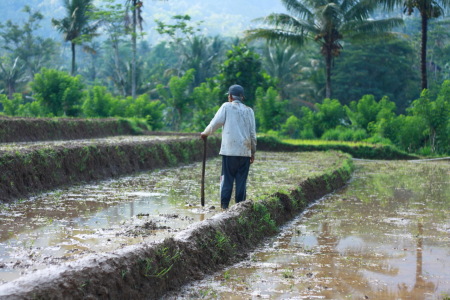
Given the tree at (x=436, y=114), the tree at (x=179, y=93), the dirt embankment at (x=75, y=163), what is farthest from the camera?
the tree at (x=179, y=93)

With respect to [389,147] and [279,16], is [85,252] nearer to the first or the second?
[389,147]

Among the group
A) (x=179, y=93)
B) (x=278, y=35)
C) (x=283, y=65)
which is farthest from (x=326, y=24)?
(x=283, y=65)

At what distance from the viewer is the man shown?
6961 mm

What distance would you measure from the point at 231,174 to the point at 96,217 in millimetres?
1610

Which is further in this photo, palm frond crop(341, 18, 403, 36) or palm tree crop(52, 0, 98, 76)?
palm tree crop(52, 0, 98, 76)

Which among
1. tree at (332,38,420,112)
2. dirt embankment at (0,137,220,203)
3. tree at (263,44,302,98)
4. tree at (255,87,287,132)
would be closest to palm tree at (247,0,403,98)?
tree at (255,87,287,132)

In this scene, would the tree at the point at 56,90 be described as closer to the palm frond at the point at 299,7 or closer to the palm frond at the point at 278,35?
the palm frond at the point at 278,35

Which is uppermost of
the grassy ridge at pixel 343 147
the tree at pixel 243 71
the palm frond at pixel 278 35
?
the palm frond at pixel 278 35

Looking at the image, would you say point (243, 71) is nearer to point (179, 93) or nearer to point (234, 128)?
point (179, 93)

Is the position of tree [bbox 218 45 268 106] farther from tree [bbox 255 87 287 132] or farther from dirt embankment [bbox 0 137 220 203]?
dirt embankment [bbox 0 137 220 203]

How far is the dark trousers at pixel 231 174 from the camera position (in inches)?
276

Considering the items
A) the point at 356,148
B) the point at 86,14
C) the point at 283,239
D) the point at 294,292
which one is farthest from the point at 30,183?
the point at 86,14

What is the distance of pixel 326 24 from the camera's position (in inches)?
984

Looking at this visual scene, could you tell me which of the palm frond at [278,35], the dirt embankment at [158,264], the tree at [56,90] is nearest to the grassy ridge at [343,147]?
the palm frond at [278,35]
